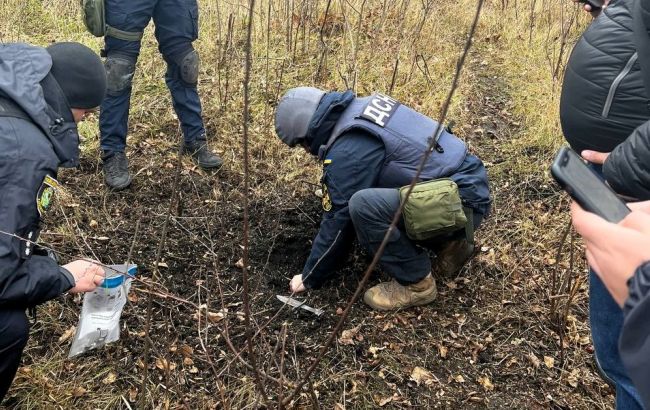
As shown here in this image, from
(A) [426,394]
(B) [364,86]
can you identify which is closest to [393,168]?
(A) [426,394]

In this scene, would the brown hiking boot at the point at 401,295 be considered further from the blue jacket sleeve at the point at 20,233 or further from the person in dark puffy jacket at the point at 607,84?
the blue jacket sleeve at the point at 20,233

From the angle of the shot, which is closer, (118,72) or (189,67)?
(118,72)

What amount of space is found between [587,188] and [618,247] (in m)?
0.25

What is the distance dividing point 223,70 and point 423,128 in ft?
7.88

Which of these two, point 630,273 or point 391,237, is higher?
point 630,273

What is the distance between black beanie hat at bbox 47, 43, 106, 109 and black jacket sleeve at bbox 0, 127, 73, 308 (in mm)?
370

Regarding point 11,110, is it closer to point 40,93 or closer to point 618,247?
point 40,93

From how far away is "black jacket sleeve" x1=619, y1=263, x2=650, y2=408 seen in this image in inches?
35.9

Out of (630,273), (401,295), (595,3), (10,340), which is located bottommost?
(401,295)

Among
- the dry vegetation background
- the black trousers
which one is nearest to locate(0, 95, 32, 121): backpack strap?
the dry vegetation background

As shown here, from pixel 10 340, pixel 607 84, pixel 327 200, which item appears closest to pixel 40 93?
pixel 10 340

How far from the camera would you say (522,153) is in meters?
4.04

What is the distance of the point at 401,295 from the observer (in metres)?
2.82

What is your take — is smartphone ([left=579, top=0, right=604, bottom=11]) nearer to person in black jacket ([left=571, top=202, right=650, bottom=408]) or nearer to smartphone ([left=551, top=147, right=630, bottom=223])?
smartphone ([left=551, top=147, right=630, bottom=223])
